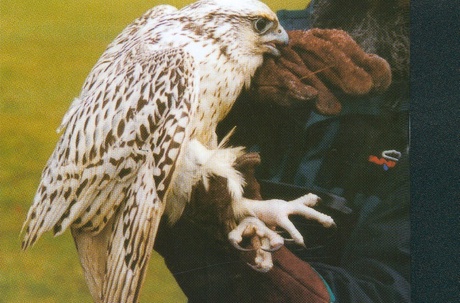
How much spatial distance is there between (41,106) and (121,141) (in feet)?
1.10

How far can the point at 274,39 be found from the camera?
160 centimetres

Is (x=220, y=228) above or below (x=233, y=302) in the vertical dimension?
above

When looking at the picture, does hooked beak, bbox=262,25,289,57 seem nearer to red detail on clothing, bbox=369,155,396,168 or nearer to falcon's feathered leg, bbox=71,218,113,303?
red detail on clothing, bbox=369,155,396,168

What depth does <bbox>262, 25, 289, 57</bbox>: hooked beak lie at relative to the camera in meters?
1.59

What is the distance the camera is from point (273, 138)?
1.62m

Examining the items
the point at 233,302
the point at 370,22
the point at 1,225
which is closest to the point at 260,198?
the point at 233,302

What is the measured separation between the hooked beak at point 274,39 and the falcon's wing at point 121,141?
0.25 m

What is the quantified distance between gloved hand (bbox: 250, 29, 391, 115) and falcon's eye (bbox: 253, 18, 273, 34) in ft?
0.27

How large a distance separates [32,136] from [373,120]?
3.44 ft

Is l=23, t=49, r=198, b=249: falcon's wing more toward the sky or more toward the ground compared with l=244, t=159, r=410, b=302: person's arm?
more toward the sky

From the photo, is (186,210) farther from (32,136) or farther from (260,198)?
(32,136)

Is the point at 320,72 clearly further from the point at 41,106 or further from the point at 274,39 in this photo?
the point at 41,106

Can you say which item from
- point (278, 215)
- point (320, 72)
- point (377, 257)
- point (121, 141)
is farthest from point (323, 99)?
point (121, 141)

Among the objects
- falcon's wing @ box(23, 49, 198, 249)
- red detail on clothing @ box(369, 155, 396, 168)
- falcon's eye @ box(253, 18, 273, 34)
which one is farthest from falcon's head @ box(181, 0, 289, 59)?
red detail on clothing @ box(369, 155, 396, 168)
